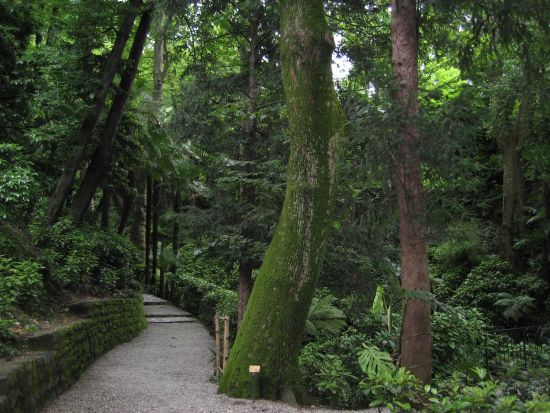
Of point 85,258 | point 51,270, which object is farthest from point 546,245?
point 51,270

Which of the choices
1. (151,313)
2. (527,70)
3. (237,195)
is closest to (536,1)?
(527,70)

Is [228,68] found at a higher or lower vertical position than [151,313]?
higher

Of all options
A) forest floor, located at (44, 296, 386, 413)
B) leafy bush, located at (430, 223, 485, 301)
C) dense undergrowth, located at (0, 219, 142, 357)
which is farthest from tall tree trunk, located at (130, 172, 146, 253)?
leafy bush, located at (430, 223, 485, 301)

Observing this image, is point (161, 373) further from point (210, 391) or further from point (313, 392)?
point (313, 392)

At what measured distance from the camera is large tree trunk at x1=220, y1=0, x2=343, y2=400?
6781mm

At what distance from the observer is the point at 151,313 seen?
16.3 metres

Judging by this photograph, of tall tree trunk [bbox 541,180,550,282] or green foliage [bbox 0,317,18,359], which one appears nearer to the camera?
green foliage [bbox 0,317,18,359]

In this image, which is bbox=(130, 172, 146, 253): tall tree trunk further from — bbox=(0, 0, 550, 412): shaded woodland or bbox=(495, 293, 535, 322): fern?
bbox=(495, 293, 535, 322): fern

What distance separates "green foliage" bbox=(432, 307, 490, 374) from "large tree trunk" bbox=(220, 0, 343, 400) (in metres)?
3.00

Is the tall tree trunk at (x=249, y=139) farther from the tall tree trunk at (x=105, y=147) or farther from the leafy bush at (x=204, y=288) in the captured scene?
the tall tree trunk at (x=105, y=147)

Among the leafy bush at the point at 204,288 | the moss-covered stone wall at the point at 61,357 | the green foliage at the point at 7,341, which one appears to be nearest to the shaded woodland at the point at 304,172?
the green foliage at the point at 7,341

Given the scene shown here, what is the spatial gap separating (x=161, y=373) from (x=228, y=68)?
22.4ft

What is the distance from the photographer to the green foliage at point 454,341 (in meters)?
8.50

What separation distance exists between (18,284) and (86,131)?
584 centimetres
